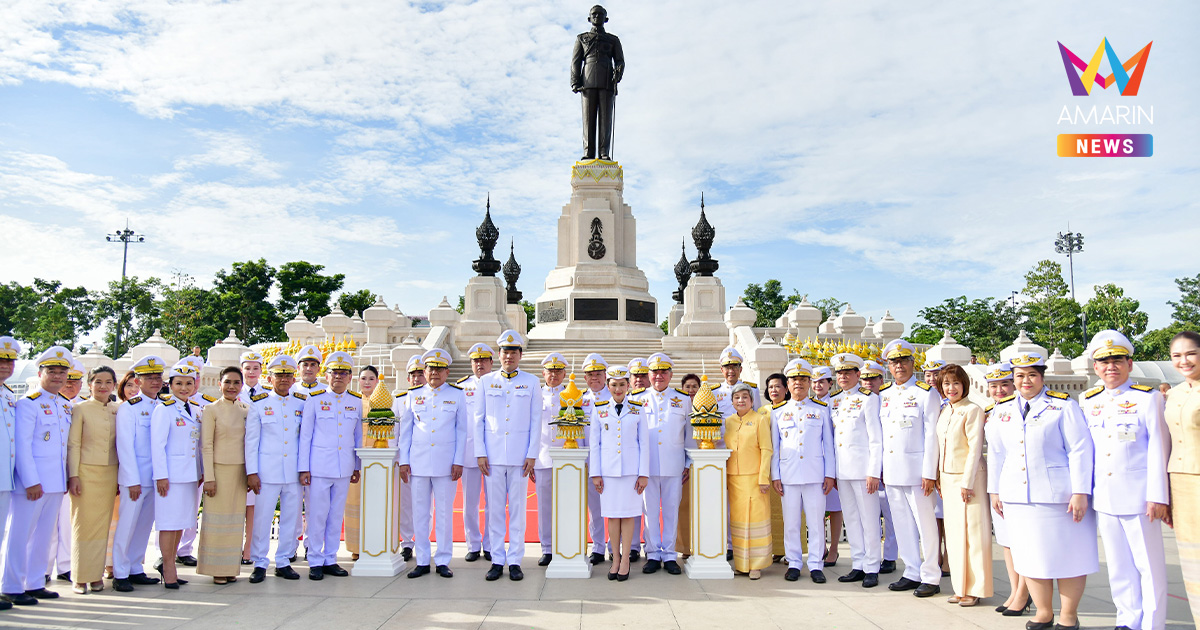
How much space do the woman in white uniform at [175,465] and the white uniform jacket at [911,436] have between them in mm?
5848

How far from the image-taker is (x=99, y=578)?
570 centimetres

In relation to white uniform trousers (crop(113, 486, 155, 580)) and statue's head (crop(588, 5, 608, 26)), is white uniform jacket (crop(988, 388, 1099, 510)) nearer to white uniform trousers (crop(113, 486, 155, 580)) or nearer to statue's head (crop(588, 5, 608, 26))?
white uniform trousers (crop(113, 486, 155, 580))

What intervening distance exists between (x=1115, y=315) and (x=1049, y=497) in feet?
143

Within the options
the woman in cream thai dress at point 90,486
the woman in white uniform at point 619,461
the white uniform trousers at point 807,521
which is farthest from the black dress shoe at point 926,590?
the woman in cream thai dress at point 90,486

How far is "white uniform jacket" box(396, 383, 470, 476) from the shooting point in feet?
20.7

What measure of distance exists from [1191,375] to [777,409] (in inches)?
116

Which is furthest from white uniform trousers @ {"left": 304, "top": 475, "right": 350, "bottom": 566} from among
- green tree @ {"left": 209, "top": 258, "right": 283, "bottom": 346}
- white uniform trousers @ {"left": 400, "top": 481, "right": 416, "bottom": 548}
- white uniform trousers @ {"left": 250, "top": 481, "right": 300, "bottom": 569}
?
green tree @ {"left": 209, "top": 258, "right": 283, "bottom": 346}

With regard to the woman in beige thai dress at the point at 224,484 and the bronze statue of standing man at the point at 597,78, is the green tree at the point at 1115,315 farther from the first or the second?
the woman in beige thai dress at the point at 224,484

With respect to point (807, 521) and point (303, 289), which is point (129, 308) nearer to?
point (303, 289)

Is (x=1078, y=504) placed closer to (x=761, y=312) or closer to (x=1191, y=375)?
(x=1191, y=375)

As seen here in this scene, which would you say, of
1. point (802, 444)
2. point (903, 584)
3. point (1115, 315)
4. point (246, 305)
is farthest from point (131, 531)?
point (1115, 315)

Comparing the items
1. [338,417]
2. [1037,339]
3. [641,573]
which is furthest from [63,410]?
[1037,339]

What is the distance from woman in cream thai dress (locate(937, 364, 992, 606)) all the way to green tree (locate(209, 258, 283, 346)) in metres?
40.0

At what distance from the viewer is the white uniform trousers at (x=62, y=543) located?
620cm
